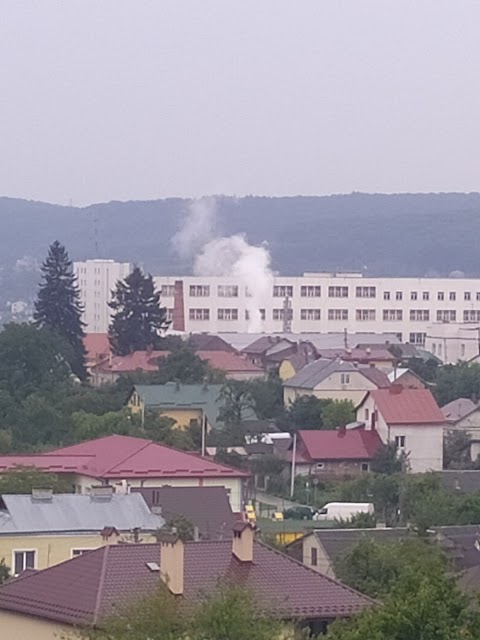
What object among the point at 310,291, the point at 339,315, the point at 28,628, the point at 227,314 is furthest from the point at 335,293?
the point at 28,628

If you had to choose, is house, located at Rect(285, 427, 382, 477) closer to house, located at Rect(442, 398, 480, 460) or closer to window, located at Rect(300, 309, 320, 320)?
house, located at Rect(442, 398, 480, 460)

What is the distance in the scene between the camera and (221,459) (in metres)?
51.8

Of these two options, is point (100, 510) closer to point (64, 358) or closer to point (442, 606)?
point (442, 606)

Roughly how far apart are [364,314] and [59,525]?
72081 mm

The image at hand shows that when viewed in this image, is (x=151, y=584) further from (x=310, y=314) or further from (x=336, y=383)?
(x=310, y=314)

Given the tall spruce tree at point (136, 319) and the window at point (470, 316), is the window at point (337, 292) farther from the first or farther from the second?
the tall spruce tree at point (136, 319)

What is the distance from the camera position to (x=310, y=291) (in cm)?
10394

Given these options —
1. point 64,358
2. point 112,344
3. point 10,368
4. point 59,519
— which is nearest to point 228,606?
point 59,519

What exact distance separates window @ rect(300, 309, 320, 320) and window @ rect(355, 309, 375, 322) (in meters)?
1.88

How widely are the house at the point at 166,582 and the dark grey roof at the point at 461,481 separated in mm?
23231

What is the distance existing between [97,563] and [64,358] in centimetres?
4655

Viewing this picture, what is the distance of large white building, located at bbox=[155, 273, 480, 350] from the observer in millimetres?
102938

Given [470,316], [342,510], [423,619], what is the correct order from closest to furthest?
[423,619] < [342,510] < [470,316]

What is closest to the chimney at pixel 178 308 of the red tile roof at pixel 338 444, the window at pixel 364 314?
the window at pixel 364 314
